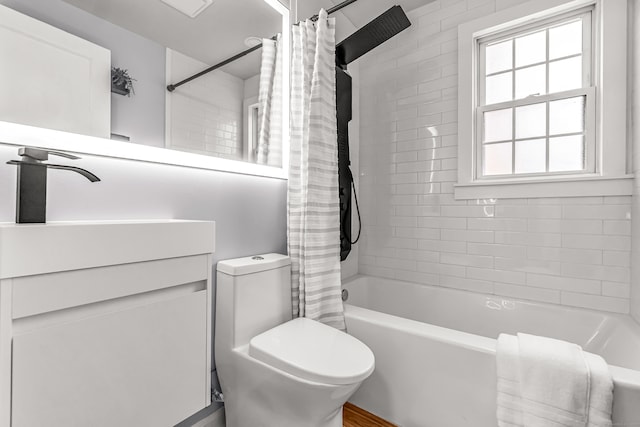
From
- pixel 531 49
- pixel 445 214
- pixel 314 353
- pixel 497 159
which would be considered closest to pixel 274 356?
pixel 314 353

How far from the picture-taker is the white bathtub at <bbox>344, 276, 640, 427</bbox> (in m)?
1.14

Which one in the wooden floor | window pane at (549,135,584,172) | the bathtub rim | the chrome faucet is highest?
window pane at (549,135,584,172)

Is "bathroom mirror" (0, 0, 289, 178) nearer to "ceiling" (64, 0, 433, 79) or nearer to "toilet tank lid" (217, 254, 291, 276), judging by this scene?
"ceiling" (64, 0, 433, 79)

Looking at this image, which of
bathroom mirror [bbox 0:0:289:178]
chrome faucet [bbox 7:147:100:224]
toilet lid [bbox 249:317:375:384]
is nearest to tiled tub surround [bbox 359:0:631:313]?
bathroom mirror [bbox 0:0:289:178]

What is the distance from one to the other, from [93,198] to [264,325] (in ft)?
2.74

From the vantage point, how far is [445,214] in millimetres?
2109

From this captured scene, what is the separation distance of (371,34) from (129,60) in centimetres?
139

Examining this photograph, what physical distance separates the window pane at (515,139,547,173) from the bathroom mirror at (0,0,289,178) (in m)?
1.58

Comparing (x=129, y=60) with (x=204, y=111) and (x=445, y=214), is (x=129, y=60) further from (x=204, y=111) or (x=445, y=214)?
(x=445, y=214)

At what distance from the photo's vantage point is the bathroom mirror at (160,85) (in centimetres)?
87

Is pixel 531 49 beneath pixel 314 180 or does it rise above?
above

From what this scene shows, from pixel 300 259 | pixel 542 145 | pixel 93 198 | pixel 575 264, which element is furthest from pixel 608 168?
pixel 93 198

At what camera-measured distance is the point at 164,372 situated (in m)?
0.86

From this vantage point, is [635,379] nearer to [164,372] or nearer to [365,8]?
[164,372]
